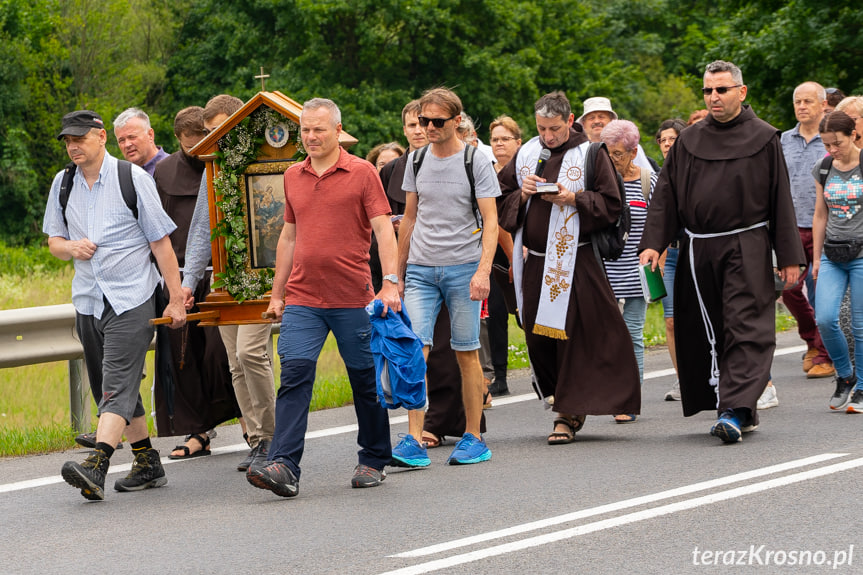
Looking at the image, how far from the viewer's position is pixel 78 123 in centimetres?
725

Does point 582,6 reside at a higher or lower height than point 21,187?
higher

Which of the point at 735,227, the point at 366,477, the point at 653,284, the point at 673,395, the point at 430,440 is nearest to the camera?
the point at 366,477

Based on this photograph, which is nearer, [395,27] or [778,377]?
[778,377]

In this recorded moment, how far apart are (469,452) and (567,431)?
0.93m

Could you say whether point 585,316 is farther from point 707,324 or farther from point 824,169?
point 824,169

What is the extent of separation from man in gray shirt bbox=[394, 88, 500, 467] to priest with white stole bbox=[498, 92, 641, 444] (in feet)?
2.37

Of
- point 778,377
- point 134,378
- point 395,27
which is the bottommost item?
point 778,377

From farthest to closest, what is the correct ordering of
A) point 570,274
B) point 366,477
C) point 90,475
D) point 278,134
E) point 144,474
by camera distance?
1. point 570,274
2. point 278,134
3. point 144,474
4. point 366,477
5. point 90,475

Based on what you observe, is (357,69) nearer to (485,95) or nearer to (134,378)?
(485,95)

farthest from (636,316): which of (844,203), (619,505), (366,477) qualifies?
(619,505)

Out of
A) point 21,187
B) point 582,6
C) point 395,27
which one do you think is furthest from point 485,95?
point 21,187

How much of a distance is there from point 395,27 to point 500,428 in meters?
31.7

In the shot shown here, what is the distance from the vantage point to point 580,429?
29.4 feet

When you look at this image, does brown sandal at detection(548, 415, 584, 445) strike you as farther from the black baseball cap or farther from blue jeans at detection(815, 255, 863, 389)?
the black baseball cap
